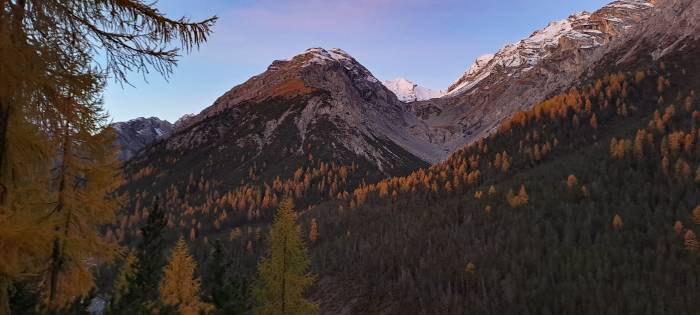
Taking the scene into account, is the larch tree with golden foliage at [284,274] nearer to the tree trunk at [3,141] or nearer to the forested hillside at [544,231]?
the tree trunk at [3,141]

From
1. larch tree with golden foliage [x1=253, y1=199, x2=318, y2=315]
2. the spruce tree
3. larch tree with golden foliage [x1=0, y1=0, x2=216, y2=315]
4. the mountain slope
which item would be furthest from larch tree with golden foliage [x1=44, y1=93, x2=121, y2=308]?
the mountain slope

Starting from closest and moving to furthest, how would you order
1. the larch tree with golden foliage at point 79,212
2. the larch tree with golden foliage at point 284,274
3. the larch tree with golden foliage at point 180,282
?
the larch tree with golden foliage at point 79,212 → the larch tree with golden foliage at point 284,274 → the larch tree with golden foliage at point 180,282

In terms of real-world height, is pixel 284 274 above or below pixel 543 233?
above

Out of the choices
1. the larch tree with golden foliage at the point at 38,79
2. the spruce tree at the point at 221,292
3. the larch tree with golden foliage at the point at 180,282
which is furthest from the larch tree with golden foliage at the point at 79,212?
the larch tree with golden foliage at the point at 180,282

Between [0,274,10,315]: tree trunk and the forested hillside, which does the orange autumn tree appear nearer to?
the forested hillside

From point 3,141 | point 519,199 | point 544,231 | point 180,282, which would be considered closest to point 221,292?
point 3,141

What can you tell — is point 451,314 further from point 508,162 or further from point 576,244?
point 508,162

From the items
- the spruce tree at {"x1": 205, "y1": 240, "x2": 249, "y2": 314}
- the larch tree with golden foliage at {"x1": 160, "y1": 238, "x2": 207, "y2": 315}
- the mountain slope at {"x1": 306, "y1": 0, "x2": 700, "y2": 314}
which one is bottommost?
the mountain slope at {"x1": 306, "y1": 0, "x2": 700, "y2": 314}

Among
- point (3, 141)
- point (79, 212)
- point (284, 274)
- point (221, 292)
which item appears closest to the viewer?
point (3, 141)

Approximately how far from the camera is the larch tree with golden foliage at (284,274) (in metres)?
31.0

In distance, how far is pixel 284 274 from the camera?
103 feet

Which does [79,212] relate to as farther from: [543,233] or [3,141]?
[543,233]

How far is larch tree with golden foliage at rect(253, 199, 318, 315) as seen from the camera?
1219 inches

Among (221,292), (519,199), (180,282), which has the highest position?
(221,292)
